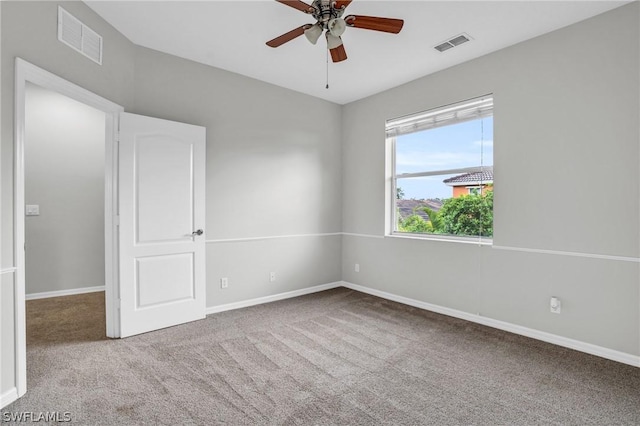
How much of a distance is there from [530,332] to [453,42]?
288 centimetres

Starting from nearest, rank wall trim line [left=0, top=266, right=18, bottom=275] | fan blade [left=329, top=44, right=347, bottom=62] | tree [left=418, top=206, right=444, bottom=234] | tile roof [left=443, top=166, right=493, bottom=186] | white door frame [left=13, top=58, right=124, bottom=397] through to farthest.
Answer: wall trim line [left=0, top=266, right=18, bottom=275], white door frame [left=13, top=58, right=124, bottom=397], fan blade [left=329, top=44, right=347, bottom=62], tile roof [left=443, top=166, right=493, bottom=186], tree [left=418, top=206, right=444, bottom=234]

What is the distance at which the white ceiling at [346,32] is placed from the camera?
2602 mm

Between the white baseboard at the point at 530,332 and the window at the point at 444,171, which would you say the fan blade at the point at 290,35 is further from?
→ the white baseboard at the point at 530,332

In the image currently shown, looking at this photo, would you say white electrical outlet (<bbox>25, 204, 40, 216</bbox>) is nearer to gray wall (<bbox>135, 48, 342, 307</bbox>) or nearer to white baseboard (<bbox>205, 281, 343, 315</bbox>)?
gray wall (<bbox>135, 48, 342, 307</bbox>)

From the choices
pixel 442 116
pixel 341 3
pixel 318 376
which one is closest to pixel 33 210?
pixel 318 376

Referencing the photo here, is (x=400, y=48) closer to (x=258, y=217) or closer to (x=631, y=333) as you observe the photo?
(x=258, y=217)

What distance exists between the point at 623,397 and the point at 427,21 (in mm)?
3129

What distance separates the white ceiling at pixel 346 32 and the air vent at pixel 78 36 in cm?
21

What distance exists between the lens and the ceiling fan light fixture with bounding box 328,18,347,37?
210cm

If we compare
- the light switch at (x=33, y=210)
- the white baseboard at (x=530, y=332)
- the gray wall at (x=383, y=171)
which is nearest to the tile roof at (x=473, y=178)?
the gray wall at (x=383, y=171)

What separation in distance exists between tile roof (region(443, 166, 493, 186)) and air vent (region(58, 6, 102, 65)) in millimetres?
3736

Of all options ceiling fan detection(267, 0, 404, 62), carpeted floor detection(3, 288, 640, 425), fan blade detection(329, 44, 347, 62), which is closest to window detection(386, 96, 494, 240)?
carpeted floor detection(3, 288, 640, 425)

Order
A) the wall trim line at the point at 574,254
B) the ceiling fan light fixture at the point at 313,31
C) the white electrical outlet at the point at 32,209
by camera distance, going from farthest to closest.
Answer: the white electrical outlet at the point at 32,209 → the wall trim line at the point at 574,254 → the ceiling fan light fixture at the point at 313,31

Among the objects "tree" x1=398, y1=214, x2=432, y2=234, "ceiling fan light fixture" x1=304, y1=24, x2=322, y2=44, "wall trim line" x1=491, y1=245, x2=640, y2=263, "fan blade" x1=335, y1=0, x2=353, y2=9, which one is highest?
"fan blade" x1=335, y1=0, x2=353, y2=9
